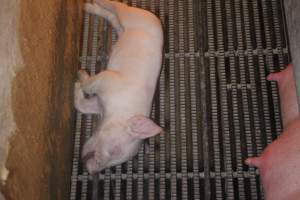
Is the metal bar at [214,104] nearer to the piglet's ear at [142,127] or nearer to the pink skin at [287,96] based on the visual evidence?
the pink skin at [287,96]

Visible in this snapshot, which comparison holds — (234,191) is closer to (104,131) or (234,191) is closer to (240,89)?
(240,89)

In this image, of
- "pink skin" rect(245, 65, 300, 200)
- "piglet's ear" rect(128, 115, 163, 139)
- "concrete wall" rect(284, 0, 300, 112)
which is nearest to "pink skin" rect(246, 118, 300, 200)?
"pink skin" rect(245, 65, 300, 200)

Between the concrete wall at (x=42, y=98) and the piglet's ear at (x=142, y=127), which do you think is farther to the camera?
the piglet's ear at (x=142, y=127)

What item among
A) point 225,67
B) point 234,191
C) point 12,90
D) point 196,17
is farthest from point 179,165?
point 12,90

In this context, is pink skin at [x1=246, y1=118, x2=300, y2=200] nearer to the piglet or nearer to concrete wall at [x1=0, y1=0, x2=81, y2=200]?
the piglet

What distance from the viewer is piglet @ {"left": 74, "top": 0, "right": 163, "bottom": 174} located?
9.32 feet

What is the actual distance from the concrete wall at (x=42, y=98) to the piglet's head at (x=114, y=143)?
27 cm

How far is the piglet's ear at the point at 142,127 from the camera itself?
2715 mm

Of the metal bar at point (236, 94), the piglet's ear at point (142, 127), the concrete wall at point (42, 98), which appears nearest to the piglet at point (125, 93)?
the piglet's ear at point (142, 127)

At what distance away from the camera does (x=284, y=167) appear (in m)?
2.62

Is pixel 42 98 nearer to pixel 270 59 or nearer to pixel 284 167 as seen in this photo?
pixel 284 167

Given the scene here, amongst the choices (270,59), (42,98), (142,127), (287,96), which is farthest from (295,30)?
(42,98)

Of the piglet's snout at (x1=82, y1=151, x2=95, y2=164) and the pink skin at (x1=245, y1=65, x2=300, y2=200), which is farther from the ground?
the pink skin at (x1=245, y1=65, x2=300, y2=200)

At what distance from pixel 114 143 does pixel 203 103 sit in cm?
88
